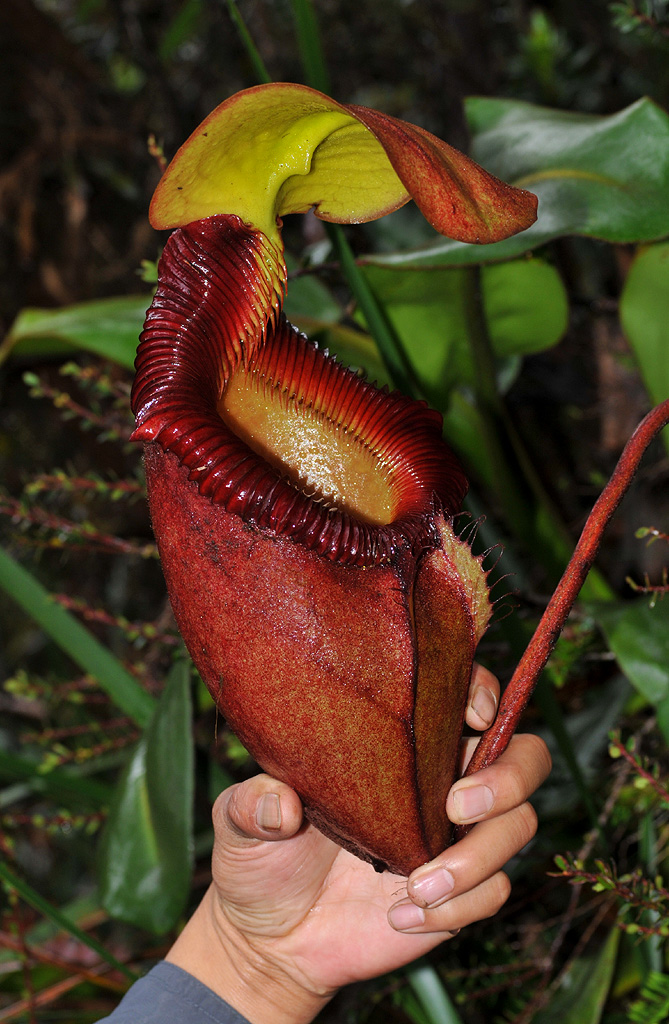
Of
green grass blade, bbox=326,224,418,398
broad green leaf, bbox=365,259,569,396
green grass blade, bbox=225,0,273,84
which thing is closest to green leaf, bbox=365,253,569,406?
broad green leaf, bbox=365,259,569,396

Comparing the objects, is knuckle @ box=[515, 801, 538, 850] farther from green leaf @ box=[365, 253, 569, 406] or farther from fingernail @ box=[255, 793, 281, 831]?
green leaf @ box=[365, 253, 569, 406]

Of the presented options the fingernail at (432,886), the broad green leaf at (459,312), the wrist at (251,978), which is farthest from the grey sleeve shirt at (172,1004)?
the broad green leaf at (459,312)

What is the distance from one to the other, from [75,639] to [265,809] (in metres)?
0.50

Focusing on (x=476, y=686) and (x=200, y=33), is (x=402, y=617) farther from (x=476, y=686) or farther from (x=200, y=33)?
(x=200, y=33)

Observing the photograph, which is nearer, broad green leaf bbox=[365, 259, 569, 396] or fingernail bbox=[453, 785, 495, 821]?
fingernail bbox=[453, 785, 495, 821]

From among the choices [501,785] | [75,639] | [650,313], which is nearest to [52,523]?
[75,639]

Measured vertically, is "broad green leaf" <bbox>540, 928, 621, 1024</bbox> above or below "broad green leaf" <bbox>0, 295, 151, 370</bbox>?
below

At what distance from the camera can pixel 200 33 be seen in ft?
7.04

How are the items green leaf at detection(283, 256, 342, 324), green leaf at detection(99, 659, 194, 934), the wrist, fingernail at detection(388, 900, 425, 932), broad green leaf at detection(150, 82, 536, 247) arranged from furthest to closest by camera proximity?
1. green leaf at detection(283, 256, 342, 324)
2. green leaf at detection(99, 659, 194, 934)
3. the wrist
4. fingernail at detection(388, 900, 425, 932)
5. broad green leaf at detection(150, 82, 536, 247)

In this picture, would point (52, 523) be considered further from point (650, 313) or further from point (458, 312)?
point (650, 313)

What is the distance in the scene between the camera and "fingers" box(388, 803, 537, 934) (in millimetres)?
494

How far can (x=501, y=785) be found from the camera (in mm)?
519

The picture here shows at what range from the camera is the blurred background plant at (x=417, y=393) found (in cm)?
74

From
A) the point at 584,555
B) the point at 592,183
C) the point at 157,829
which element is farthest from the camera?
the point at 157,829
